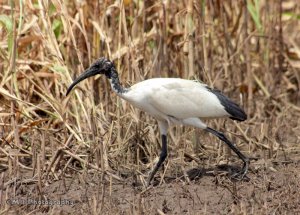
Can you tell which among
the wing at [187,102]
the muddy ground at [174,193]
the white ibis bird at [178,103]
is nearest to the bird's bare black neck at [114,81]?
the white ibis bird at [178,103]

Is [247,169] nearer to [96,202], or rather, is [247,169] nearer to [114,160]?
[114,160]

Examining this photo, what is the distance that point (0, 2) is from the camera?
730 centimetres

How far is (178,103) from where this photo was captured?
608cm

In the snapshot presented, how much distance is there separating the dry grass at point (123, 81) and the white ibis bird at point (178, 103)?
0.35 m

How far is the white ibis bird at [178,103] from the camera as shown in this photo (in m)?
6.03

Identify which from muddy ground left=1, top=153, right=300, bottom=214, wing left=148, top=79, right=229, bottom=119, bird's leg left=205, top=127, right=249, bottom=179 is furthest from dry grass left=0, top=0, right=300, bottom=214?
wing left=148, top=79, right=229, bottom=119

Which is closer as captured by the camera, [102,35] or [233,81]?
[102,35]

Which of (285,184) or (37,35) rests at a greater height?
(37,35)

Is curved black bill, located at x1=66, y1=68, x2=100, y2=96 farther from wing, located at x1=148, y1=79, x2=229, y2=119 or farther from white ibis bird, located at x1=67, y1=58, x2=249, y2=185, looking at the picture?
wing, located at x1=148, y1=79, x2=229, y2=119

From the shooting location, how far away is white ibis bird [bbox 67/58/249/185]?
19.8ft

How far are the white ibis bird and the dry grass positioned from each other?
1.15 feet

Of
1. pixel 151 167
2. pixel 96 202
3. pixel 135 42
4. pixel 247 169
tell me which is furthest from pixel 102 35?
pixel 96 202

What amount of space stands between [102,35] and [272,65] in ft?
7.02

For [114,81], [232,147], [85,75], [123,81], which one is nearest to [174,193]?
[232,147]
